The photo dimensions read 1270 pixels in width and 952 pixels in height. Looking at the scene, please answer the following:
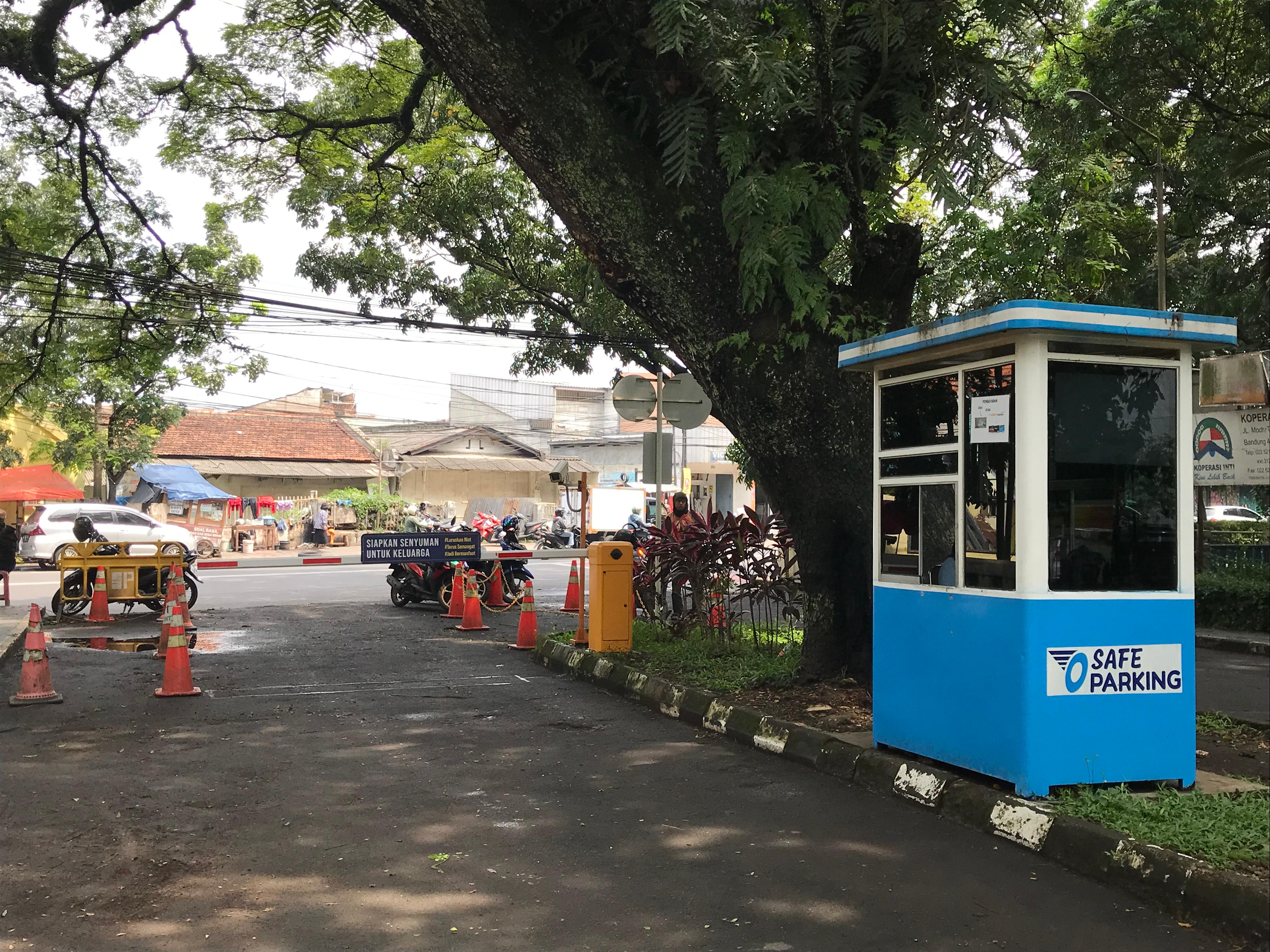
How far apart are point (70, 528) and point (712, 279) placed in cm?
2408

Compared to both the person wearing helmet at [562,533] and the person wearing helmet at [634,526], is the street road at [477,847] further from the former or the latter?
the person wearing helmet at [562,533]

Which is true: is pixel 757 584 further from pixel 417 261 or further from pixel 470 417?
pixel 470 417

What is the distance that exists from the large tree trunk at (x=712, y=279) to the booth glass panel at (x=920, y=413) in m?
1.19

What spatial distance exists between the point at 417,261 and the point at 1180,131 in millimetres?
11457

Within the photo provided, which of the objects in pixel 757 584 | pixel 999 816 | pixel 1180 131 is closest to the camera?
pixel 999 816

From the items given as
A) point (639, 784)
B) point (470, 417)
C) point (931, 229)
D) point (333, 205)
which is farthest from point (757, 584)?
point (470, 417)

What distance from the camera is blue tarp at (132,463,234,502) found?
34.1 meters

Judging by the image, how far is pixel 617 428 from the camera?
5497 centimetres

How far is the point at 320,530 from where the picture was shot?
3478cm

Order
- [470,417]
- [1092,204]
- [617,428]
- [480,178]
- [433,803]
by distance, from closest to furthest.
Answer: [433,803]
[1092,204]
[480,178]
[617,428]
[470,417]

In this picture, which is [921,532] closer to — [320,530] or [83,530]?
[83,530]

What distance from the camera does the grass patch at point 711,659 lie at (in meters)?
8.91

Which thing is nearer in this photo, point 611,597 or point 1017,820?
point 1017,820

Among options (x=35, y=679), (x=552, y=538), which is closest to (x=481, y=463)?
(x=552, y=538)
